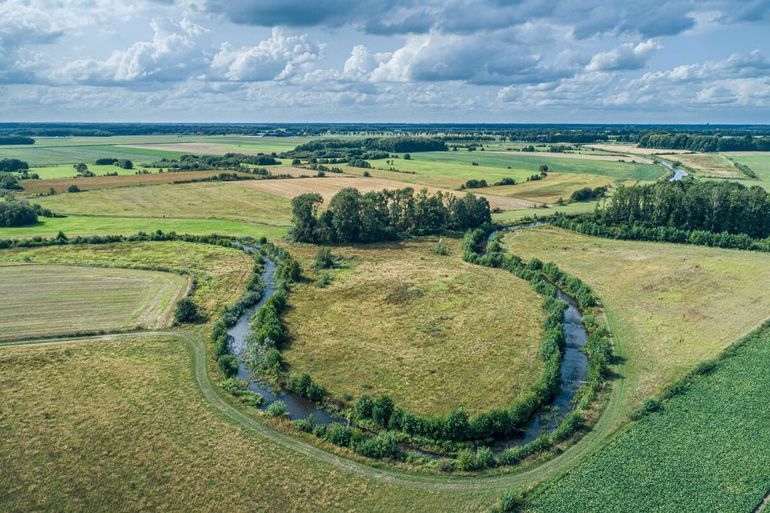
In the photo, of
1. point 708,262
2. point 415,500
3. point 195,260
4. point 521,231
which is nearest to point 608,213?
point 521,231

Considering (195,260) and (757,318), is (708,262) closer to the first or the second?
(757,318)

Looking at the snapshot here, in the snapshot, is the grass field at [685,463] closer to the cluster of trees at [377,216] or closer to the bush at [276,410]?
the bush at [276,410]

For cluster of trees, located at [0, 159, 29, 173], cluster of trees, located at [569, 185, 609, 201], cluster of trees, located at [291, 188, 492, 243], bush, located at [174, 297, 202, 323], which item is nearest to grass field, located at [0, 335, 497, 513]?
bush, located at [174, 297, 202, 323]

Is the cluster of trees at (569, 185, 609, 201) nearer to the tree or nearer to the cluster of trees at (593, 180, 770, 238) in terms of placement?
the cluster of trees at (593, 180, 770, 238)

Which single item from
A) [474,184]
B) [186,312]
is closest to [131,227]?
[186,312]

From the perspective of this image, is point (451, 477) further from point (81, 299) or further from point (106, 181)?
point (106, 181)

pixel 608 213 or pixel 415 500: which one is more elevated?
pixel 608 213
